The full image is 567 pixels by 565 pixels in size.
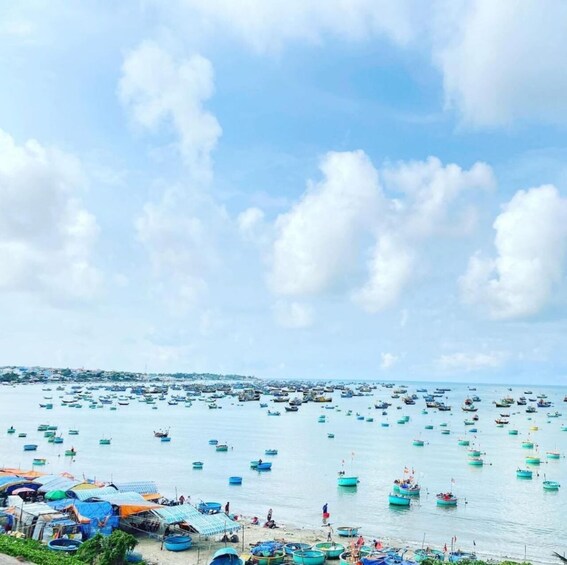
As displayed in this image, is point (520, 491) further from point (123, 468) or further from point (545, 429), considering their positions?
point (545, 429)

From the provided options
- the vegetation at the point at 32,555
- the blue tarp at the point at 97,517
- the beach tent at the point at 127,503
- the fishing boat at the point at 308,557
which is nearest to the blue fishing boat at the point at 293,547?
the fishing boat at the point at 308,557

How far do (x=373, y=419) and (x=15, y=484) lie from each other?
92.3 meters

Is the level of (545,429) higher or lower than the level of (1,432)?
higher

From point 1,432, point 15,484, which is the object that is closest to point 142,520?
point 15,484

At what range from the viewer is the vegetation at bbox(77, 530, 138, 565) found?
24.0 meters

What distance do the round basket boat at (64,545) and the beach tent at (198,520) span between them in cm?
517

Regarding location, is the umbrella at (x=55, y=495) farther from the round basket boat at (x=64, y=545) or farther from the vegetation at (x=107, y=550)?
the vegetation at (x=107, y=550)

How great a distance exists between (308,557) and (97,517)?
1141 cm

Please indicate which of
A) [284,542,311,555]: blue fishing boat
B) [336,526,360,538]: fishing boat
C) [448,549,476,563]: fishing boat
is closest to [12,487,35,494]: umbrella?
[284,542,311,555]: blue fishing boat

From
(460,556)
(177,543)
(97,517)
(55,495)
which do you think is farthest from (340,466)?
(97,517)

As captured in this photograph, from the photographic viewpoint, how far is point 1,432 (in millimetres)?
87500

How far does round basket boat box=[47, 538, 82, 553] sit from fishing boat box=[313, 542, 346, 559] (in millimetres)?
12150

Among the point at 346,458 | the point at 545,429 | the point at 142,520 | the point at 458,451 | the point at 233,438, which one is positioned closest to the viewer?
the point at 142,520

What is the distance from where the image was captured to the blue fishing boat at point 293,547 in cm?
2953
